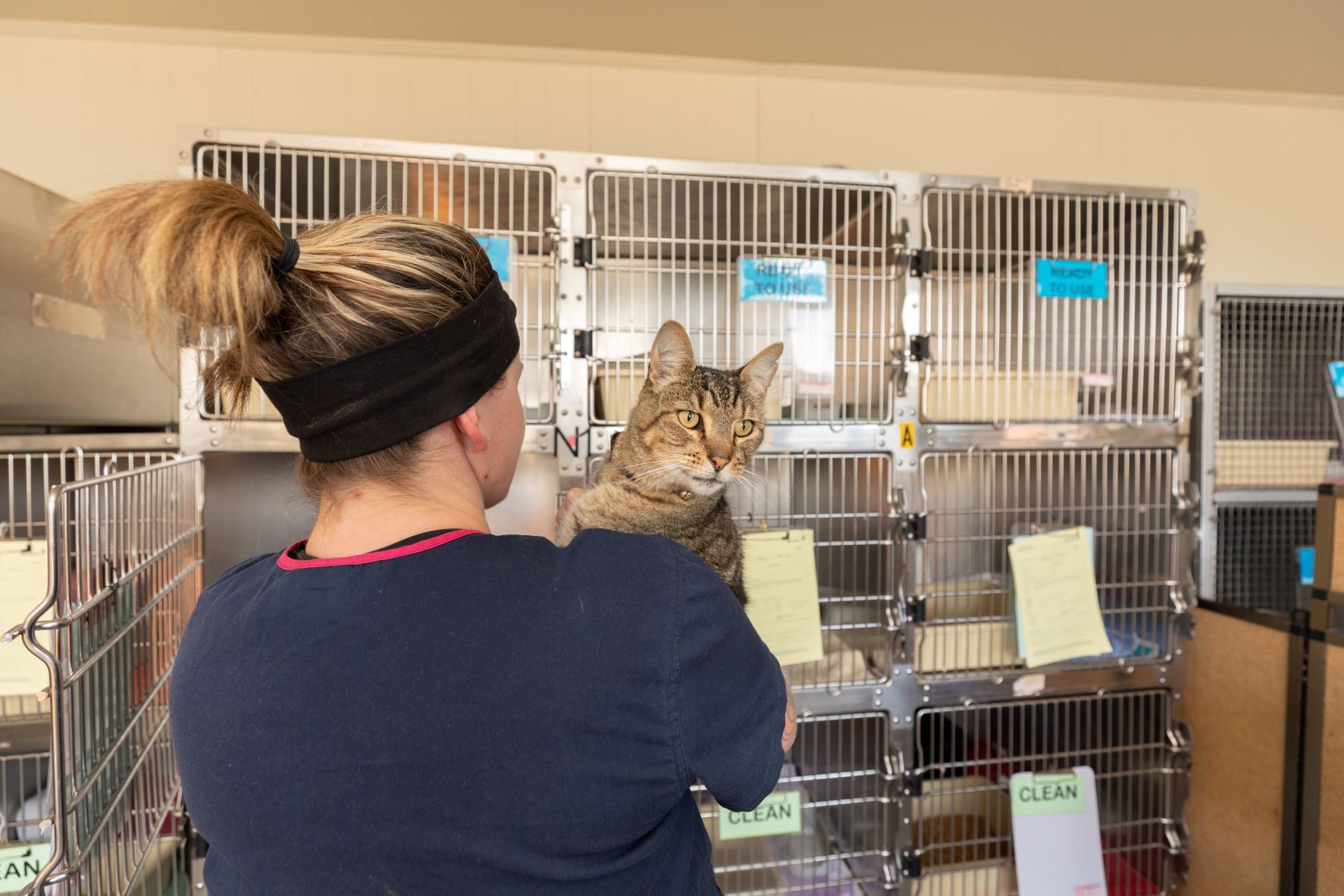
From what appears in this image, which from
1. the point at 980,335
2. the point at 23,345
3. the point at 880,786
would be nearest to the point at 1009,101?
the point at 980,335

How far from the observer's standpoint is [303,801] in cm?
49

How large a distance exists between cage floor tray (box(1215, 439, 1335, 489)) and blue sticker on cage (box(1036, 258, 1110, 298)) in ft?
2.21

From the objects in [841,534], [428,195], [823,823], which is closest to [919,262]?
[841,534]

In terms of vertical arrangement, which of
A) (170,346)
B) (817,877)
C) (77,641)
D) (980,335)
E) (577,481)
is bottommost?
(817,877)

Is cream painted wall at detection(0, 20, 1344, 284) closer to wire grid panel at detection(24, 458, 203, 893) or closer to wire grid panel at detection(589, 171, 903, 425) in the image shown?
wire grid panel at detection(589, 171, 903, 425)

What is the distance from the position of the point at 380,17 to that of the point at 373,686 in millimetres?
1885

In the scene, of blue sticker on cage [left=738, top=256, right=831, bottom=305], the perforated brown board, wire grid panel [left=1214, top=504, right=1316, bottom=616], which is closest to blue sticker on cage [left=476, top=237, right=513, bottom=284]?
blue sticker on cage [left=738, top=256, right=831, bottom=305]

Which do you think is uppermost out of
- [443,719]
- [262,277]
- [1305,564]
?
[262,277]

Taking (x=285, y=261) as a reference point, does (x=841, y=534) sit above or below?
below

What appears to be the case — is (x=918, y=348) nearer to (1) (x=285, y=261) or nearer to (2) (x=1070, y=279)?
(2) (x=1070, y=279)

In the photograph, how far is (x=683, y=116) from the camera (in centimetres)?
197

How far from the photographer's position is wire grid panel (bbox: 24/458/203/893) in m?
0.68

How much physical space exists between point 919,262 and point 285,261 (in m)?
1.10

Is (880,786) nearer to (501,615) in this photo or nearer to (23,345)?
(501,615)
